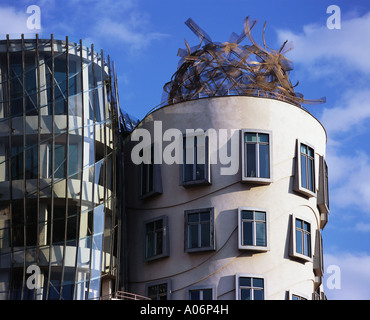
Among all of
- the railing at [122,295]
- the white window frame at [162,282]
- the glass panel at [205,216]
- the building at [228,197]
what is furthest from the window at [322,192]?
the railing at [122,295]

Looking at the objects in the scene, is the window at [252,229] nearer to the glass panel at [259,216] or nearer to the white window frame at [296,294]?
the glass panel at [259,216]

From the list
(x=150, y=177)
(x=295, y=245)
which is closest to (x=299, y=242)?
(x=295, y=245)

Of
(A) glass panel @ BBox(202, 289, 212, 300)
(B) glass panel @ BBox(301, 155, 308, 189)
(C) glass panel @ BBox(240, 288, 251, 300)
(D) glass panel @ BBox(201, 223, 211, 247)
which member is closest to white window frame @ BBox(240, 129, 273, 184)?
(B) glass panel @ BBox(301, 155, 308, 189)

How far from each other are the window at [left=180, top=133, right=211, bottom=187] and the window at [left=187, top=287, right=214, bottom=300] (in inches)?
166

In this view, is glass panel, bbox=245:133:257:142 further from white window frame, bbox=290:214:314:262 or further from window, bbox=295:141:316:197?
white window frame, bbox=290:214:314:262

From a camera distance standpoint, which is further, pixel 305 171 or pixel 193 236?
pixel 305 171

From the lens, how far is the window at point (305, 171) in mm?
40375

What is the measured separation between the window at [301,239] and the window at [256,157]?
2.14 m

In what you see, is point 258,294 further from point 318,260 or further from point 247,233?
point 318,260

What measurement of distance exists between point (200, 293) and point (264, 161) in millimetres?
5882

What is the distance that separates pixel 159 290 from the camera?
39.9m

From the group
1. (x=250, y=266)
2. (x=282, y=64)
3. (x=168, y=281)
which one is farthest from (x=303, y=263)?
(x=282, y=64)

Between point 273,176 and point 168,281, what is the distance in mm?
5927

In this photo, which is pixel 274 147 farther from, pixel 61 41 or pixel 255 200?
pixel 61 41
